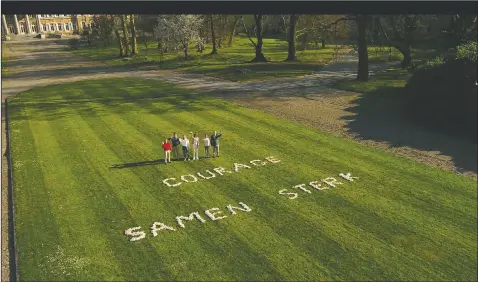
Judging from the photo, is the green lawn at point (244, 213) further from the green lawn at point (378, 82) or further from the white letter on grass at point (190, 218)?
the green lawn at point (378, 82)

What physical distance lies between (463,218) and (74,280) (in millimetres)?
14104

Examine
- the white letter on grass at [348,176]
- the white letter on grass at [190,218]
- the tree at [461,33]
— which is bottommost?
the white letter on grass at [348,176]

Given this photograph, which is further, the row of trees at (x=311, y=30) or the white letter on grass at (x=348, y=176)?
the row of trees at (x=311, y=30)

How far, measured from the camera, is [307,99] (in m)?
38.6

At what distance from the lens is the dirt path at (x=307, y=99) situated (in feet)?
72.1

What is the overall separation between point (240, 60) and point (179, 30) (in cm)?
1153

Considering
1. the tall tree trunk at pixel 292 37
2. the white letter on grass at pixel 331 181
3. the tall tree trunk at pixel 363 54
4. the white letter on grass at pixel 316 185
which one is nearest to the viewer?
the white letter on grass at pixel 316 185

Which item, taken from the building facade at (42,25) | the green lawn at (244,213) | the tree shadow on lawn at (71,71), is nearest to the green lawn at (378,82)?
the green lawn at (244,213)

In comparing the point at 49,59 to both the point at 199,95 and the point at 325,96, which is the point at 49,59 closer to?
the point at 199,95

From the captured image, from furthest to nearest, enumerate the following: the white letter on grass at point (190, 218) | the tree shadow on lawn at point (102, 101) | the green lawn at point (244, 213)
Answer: the tree shadow on lawn at point (102, 101) → the white letter on grass at point (190, 218) → the green lawn at point (244, 213)

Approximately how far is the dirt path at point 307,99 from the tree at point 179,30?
10457 millimetres

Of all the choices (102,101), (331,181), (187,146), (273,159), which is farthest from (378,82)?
(102,101)

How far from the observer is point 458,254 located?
13586mm

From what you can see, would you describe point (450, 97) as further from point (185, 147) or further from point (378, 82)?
point (378, 82)
